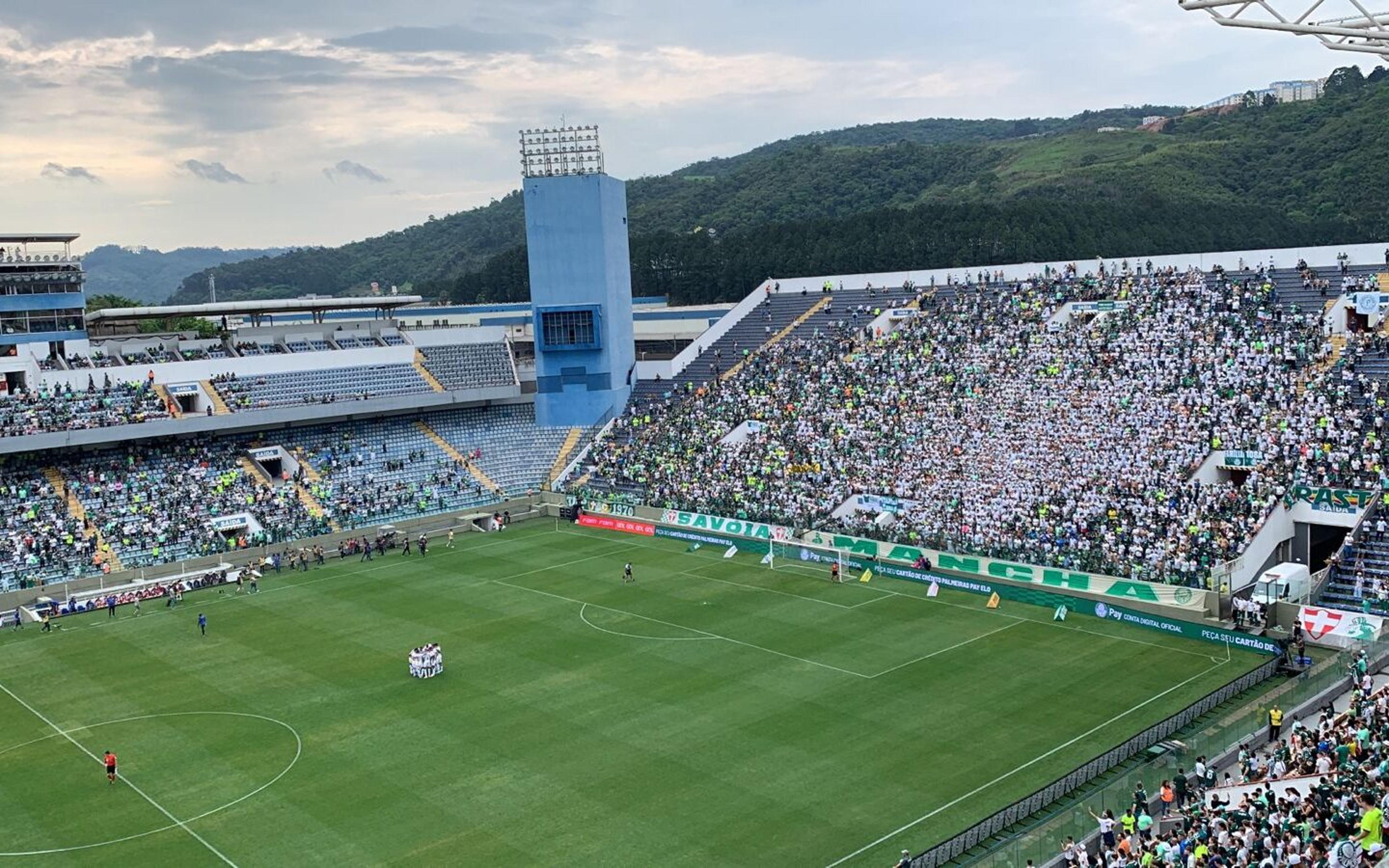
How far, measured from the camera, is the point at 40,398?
1977 inches

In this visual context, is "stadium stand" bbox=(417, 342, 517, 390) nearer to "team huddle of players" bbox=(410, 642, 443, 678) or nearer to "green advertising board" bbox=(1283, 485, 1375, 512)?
"team huddle of players" bbox=(410, 642, 443, 678)

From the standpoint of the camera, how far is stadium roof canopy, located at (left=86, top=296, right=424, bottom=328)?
188ft

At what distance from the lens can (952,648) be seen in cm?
3303

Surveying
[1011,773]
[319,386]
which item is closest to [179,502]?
[319,386]

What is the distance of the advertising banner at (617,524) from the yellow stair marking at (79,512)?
1914 centimetres

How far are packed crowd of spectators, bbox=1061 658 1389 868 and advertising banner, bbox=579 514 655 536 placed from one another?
3022 cm

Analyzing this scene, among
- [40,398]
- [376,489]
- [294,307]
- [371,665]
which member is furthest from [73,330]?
[371,665]

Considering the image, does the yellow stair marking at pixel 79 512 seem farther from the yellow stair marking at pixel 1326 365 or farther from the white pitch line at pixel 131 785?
the yellow stair marking at pixel 1326 365

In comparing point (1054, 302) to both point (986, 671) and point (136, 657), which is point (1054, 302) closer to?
point (986, 671)

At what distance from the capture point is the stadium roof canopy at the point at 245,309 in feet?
188

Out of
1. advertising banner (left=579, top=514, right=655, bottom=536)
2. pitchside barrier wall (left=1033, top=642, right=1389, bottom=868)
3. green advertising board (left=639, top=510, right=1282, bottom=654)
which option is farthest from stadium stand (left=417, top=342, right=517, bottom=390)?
pitchside barrier wall (left=1033, top=642, right=1389, bottom=868)

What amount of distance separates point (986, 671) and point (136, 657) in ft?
81.7

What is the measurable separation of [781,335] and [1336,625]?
3568cm

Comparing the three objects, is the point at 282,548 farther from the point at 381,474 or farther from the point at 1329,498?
the point at 1329,498
